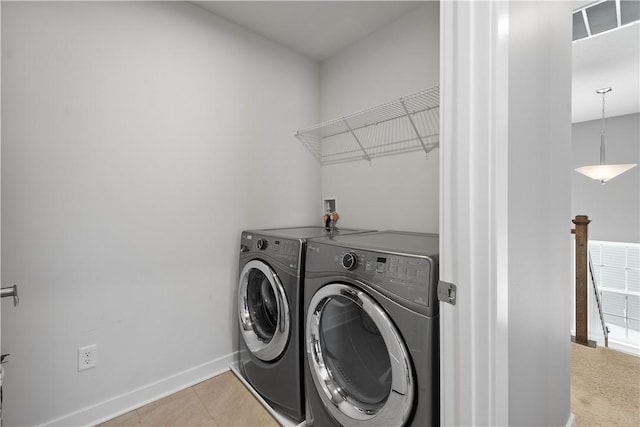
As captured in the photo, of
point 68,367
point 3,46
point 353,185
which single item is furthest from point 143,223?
point 353,185

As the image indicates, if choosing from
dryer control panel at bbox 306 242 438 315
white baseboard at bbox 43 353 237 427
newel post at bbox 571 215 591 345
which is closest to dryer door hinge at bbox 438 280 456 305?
dryer control panel at bbox 306 242 438 315

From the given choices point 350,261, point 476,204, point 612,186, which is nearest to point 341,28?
point 350,261

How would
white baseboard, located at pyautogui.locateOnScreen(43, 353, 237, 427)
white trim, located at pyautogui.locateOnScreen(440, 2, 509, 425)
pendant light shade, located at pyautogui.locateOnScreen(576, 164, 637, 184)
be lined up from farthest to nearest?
pendant light shade, located at pyautogui.locateOnScreen(576, 164, 637, 184)
white baseboard, located at pyautogui.locateOnScreen(43, 353, 237, 427)
white trim, located at pyautogui.locateOnScreen(440, 2, 509, 425)

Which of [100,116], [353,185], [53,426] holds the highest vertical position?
[100,116]

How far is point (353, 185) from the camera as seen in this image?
236 cm

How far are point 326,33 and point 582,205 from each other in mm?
5249

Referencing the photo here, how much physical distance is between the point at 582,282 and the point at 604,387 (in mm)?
807

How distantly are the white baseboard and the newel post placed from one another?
103 inches

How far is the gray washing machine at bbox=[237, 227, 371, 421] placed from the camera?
1519 mm

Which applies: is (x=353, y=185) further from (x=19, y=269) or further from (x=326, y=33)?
(x=19, y=269)

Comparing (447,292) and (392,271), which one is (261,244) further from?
(447,292)

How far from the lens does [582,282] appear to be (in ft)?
7.50

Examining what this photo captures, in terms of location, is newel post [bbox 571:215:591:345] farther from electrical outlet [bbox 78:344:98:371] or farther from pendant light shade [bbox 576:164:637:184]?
electrical outlet [bbox 78:344:98:371]

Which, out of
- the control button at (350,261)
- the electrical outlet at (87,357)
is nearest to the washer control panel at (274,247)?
the control button at (350,261)
